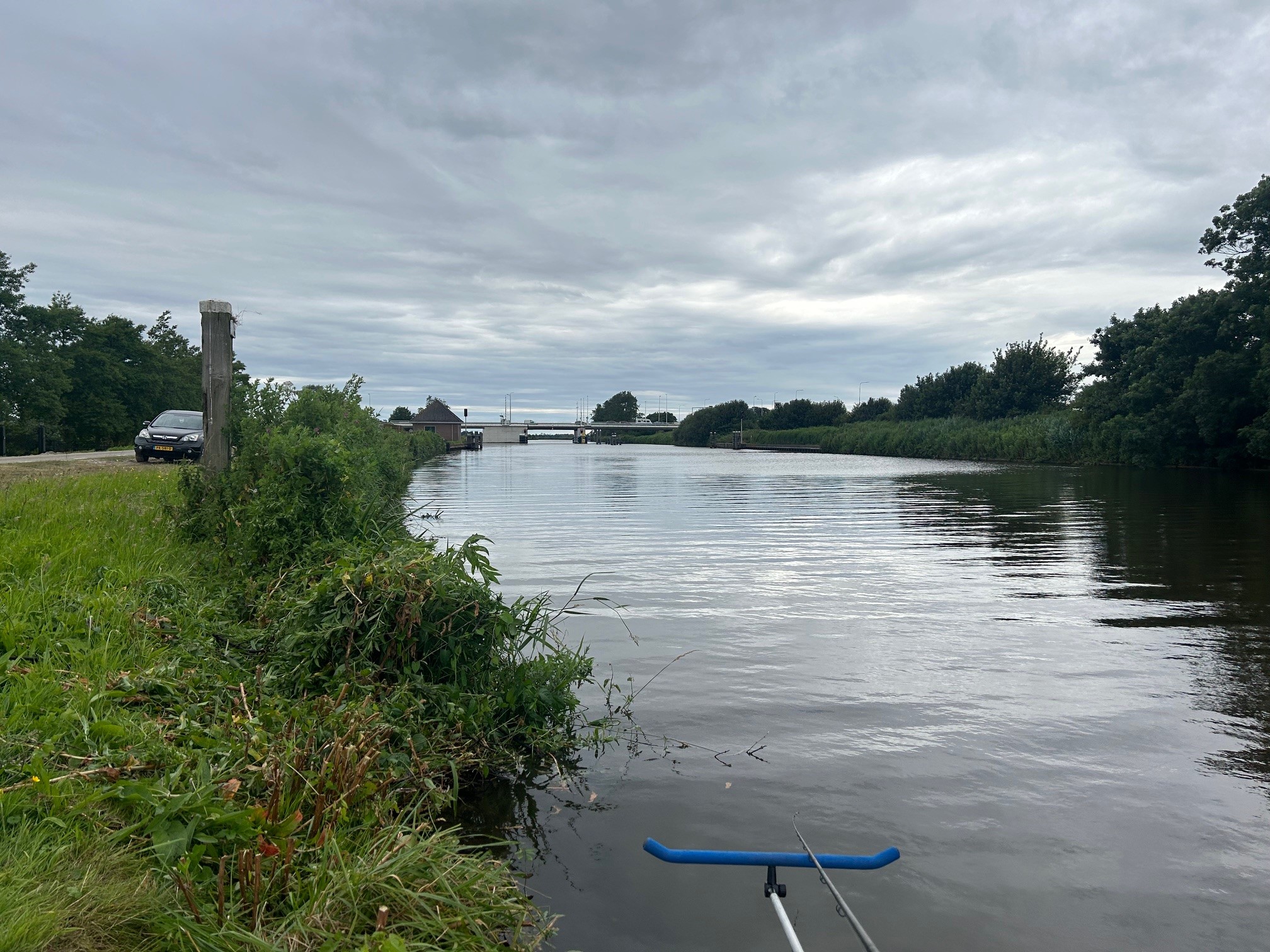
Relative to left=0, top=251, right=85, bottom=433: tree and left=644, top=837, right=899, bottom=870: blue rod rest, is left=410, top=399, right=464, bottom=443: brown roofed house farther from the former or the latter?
left=644, top=837, right=899, bottom=870: blue rod rest

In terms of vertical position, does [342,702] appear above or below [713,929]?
above

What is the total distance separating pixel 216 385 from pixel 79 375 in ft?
158

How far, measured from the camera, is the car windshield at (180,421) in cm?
2106

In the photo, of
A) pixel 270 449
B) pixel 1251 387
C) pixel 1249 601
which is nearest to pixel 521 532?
pixel 270 449

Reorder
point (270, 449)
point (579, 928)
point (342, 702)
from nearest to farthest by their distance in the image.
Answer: point (579, 928) < point (342, 702) < point (270, 449)

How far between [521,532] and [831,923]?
1320 cm

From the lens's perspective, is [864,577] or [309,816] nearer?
[309,816]

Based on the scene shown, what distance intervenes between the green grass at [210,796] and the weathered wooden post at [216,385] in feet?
10.8

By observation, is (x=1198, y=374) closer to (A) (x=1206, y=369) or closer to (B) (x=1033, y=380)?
(A) (x=1206, y=369)

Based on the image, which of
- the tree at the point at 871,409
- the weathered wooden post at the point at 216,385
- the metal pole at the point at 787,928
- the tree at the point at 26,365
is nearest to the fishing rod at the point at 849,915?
the metal pole at the point at 787,928

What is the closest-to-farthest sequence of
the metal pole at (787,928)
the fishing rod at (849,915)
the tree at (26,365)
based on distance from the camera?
1. the fishing rod at (849,915)
2. the metal pole at (787,928)
3. the tree at (26,365)

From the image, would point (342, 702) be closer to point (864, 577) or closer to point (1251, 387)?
point (864, 577)

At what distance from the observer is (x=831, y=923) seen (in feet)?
12.0

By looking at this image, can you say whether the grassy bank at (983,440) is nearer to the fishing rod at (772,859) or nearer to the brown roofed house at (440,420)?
the brown roofed house at (440,420)
